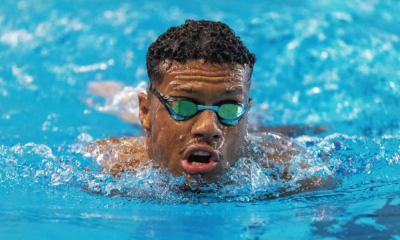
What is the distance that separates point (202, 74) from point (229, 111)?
0.76 feet

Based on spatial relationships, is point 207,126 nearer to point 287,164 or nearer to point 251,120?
point 287,164

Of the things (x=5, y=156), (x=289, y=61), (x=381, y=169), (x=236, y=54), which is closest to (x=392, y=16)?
(x=289, y=61)

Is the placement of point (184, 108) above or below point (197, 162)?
above

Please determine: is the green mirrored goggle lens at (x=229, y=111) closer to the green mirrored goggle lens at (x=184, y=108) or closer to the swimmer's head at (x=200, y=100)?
A: the swimmer's head at (x=200, y=100)

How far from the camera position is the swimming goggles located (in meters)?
2.63

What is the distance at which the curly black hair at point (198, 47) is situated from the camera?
2.67 meters

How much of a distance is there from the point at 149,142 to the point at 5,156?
3.97 feet

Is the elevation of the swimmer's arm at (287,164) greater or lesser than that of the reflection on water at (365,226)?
greater

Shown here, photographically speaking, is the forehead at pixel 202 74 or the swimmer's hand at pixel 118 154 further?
the swimmer's hand at pixel 118 154

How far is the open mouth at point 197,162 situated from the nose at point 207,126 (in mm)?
59

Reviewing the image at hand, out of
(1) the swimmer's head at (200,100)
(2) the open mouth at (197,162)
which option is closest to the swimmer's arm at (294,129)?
(1) the swimmer's head at (200,100)

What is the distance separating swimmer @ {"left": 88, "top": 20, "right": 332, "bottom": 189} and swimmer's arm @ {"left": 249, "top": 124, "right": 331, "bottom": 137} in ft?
5.09

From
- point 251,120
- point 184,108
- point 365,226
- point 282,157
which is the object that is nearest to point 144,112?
point 184,108

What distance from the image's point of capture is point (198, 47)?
267cm
